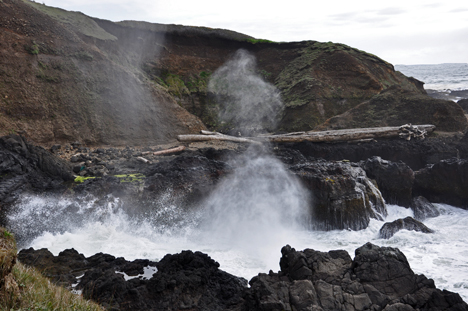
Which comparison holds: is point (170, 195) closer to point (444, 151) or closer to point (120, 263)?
point (120, 263)

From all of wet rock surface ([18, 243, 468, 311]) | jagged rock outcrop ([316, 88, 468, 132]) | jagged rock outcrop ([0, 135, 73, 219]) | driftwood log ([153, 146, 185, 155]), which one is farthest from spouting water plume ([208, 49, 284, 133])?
wet rock surface ([18, 243, 468, 311])

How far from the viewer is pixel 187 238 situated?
376 inches

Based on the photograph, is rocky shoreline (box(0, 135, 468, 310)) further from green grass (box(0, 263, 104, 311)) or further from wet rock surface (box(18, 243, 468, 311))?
green grass (box(0, 263, 104, 311))

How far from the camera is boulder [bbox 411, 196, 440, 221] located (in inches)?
458

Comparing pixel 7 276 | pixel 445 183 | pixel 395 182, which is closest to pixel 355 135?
pixel 395 182

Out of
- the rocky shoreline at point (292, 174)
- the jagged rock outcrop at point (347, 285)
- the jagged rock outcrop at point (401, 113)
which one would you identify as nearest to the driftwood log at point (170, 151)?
the rocky shoreline at point (292, 174)

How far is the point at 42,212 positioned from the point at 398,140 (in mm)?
15210

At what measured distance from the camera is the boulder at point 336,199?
10.2m

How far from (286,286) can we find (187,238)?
16.4 feet

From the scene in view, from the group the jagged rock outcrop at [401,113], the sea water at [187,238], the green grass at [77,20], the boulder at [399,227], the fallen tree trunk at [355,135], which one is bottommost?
the sea water at [187,238]

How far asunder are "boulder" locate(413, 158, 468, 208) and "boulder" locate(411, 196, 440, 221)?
0.54 metres

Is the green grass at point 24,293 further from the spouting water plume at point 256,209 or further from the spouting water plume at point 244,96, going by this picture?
the spouting water plume at point 244,96

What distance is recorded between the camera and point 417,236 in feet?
31.4

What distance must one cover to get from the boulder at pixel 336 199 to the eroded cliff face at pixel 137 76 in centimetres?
1009
